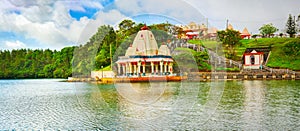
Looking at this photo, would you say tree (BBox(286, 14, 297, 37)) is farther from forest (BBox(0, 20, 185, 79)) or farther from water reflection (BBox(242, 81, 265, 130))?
water reflection (BBox(242, 81, 265, 130))

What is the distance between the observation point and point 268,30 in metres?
66.5

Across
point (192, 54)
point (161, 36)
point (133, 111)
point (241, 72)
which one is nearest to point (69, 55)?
point (161, 36)

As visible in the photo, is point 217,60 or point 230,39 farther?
point 230,39

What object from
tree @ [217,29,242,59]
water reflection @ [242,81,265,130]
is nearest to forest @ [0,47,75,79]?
tree @ [217,29,242,59]

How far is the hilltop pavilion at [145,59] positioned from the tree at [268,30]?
1375 inches

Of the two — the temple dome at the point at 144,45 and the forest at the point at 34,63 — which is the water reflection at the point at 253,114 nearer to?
the temple dome at the point at 144,45

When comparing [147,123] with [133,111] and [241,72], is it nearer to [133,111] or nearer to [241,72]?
[133,111]

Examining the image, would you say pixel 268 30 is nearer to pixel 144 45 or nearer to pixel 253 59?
pixel 253 59

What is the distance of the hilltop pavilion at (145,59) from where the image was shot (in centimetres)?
3710

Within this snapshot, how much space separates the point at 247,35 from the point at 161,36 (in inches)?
1074

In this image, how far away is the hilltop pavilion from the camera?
3710cm

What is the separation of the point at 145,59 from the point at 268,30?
38.2m

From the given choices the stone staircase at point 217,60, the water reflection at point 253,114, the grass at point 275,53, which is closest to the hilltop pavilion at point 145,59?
the stone staircase at point 217,60

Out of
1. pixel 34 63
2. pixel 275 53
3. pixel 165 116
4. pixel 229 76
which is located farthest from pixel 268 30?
pixel 165 116
